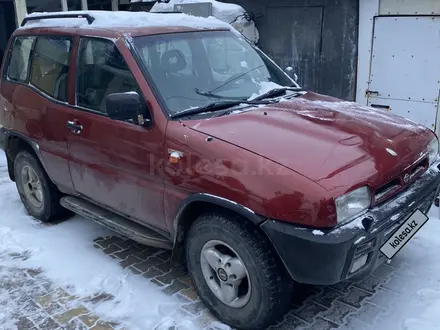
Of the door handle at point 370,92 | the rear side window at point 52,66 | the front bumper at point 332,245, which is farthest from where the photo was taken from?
the door handle at point 370,92

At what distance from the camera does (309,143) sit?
290 cm

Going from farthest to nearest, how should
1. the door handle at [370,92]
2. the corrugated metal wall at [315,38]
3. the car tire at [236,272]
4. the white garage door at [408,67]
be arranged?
the corrugated metal wall at [315,38] → the door handle at [370,92] → the white garage door at [408,67] → the car tire at [236,272]

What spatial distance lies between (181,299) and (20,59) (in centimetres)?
317

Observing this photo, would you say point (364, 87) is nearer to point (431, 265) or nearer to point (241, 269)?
point (431, 265)

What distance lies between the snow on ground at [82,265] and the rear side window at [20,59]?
5.18 ft

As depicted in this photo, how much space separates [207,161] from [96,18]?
6.56 feet

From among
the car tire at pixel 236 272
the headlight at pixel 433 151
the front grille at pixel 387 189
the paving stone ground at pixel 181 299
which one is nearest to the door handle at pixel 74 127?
the paving stone ground at pixel 181 299

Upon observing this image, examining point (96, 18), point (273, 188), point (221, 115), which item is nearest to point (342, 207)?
point (273, 188)

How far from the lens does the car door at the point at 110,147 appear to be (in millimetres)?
3377

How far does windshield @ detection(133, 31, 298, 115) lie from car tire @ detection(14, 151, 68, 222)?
2.03 meters

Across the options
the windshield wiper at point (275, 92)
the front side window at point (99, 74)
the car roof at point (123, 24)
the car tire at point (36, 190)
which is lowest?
the car tire at point (36, 190)

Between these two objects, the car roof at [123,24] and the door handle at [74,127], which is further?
the door handle at [74,127]

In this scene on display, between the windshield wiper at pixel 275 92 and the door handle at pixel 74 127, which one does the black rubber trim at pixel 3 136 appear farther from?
the windshield wiper at pixel 275 92

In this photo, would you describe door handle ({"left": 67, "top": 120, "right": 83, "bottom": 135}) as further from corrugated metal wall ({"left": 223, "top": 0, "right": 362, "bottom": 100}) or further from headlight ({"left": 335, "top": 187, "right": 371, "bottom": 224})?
corrugated metal wall ({"left": 223, "top": 0, "right": 362, "bottom": 100})
